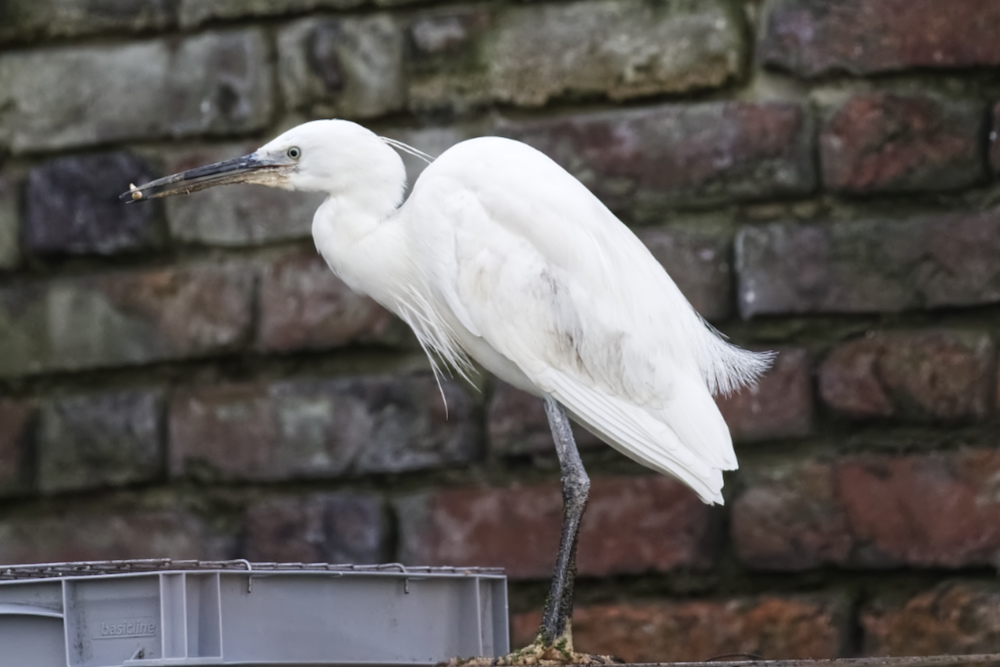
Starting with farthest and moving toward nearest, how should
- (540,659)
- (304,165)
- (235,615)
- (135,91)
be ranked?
(135,91) → (304,165) → (540,659) → (235,615)

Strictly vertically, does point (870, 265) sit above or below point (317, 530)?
above

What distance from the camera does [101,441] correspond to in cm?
171

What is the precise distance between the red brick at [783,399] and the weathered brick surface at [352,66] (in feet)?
1.80

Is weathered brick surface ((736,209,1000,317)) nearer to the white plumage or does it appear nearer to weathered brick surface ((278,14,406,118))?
the white plumage

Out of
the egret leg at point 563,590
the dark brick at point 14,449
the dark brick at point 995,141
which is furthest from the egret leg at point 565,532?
the dark brick at point 14,449

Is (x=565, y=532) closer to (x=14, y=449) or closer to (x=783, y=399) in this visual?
(x=783, y=399)

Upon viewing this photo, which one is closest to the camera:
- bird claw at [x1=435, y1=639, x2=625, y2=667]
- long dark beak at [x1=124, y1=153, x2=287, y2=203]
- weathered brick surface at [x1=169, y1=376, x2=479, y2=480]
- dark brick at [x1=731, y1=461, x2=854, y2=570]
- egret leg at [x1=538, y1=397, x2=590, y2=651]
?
bird claw at [x1=435, y1=639, x2=625, y2=667]

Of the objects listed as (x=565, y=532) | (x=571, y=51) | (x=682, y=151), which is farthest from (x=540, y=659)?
(x=571, y=51)

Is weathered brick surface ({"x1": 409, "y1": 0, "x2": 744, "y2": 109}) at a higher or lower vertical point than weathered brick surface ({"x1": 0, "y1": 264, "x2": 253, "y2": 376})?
higher

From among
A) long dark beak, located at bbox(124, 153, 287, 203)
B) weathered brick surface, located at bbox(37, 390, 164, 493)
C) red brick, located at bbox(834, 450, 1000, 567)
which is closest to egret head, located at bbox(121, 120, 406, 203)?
long dark beak, located at bbox(124, 153, 287, 203)

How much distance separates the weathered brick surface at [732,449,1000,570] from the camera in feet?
4.89

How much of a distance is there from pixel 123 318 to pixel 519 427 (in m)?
0.52

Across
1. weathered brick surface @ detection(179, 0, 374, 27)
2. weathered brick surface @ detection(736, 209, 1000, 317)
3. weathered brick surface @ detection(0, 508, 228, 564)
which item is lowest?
weathered brick surface @ detection(0, 508, 228, 564)

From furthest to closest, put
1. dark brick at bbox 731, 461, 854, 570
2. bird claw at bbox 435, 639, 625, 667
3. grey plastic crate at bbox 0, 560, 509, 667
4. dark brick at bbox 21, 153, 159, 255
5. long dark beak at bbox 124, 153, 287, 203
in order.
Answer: dark brick at bbox 21, 153, 159, 255 < dark brick at bbox 731, 461, 854, 570 < long dark beak at bbox 124, 153, 287, 203 < bird claw at bbox 435, 639, 625, 667 < grey plastic crate at bbox 0, 560, 509, 667
